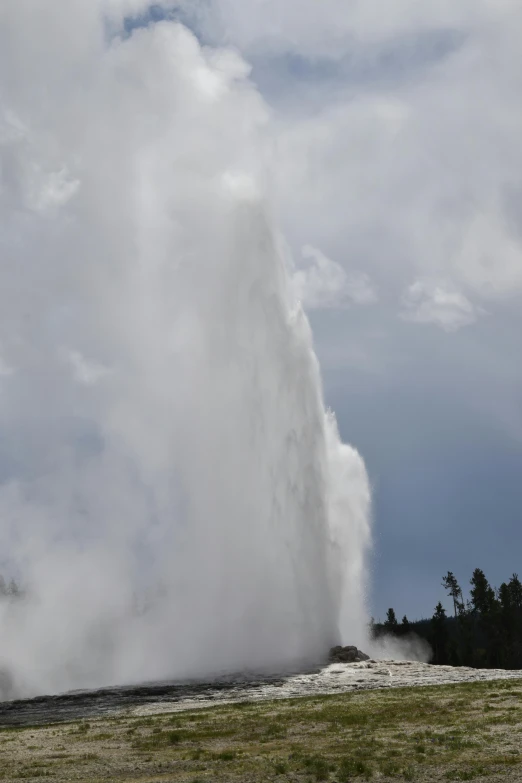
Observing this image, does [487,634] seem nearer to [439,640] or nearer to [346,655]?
[439,640]

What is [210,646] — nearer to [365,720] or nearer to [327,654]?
[327,654]

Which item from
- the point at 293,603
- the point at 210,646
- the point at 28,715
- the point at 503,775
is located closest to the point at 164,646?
the point at 210,646

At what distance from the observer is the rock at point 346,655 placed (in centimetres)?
6438

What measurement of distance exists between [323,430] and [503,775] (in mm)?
56869

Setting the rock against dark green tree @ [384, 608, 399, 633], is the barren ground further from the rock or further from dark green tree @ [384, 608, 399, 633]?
dark green tree @ [384, 608, 399, 633]

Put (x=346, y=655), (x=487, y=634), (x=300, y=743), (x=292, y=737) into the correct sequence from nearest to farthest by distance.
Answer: (x=300, y=743), (x=292, y=737), (x=346, y=655), (x=487, y=634)

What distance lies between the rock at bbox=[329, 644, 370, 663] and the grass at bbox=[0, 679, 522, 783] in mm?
19717

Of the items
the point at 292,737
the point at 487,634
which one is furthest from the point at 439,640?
the point at 292,737

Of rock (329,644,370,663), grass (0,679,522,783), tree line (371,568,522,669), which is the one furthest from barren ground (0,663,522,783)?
tree line (371,568,522,669)

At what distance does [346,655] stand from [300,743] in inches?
1362

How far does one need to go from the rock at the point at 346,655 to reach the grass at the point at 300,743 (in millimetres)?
19717

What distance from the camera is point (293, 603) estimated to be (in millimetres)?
72000

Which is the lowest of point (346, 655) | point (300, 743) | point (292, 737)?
point (300, 743)

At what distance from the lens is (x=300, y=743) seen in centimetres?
3150
